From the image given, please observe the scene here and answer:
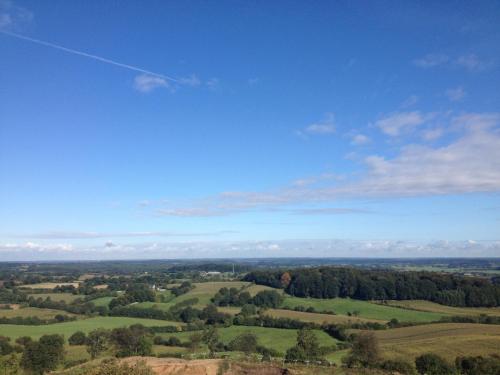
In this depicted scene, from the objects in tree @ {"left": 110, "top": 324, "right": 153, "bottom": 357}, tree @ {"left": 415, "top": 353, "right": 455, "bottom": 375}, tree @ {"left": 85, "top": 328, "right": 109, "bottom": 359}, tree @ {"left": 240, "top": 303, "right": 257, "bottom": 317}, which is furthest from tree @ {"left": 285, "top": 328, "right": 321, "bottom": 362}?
tree @ {"left": 240, "top": 303, "right": 257, "bottom": 317}

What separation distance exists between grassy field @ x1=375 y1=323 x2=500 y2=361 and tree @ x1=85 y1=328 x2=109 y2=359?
4344cm

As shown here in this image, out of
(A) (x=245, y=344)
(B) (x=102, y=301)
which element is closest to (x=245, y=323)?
(A) (x=245, y=344)

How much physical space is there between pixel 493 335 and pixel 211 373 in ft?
160

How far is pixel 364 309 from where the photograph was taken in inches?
4262

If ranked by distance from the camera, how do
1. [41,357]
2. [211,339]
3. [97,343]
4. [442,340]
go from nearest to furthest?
[41,357], [442,340], [97,343], [211,339]

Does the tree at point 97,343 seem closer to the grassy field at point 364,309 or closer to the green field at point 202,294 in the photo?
the green field at point 202,294

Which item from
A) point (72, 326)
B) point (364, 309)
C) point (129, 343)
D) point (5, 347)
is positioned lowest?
point (72, 326)

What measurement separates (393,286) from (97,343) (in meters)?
83.2

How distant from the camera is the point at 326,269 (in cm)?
14462

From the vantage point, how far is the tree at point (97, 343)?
71562mm

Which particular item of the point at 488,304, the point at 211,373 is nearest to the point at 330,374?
the point at 211,373

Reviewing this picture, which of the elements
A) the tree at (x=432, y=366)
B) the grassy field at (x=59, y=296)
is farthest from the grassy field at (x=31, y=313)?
the tree at (x=432, y=366)

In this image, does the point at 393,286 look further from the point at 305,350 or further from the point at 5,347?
the point at 5,347

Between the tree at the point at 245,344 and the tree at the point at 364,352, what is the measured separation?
17.8 m
